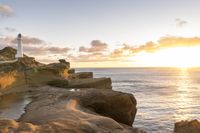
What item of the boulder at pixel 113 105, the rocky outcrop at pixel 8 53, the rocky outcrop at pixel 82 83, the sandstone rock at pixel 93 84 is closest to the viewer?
the boulder at pixel 113 105

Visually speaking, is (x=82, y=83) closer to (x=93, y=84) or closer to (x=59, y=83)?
(x=93, y=84)

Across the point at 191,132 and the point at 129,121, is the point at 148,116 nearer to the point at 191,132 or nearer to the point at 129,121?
the point at 129,121

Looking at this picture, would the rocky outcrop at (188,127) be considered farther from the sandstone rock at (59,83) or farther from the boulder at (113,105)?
the sandstone rock at (59,83)

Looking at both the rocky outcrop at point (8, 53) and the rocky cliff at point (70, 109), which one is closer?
the rocky cliff at point (70, 109)

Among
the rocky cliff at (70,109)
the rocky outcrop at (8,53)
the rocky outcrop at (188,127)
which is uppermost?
the rocky outcrop at (8,53)

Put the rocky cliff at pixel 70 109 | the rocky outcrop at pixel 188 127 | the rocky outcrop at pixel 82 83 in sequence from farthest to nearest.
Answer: the rocky outcrop at pixel 82 83 → the rocky outcrop at pixel 188 127 → the rocky cliff at pixel 70 109

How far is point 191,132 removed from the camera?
1588cm

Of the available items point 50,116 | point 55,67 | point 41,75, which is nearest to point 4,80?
point 41,75

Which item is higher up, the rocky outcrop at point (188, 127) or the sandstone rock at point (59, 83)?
the sandstone rock at point (59, 83)

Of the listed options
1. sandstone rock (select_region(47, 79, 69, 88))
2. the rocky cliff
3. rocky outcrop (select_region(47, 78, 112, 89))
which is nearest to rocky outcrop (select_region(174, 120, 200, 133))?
the rocky cliff

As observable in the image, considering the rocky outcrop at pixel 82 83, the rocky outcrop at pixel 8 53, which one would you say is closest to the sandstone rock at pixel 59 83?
the rocky outcrop at pixel 82 83

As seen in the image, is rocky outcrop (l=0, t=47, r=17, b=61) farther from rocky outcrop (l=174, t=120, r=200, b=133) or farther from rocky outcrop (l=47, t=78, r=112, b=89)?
rocky outcrop (l=174, t=120, r=200, b=133)

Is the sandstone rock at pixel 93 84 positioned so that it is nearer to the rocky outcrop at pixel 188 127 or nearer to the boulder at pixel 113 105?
the boulder at pixel 113 105

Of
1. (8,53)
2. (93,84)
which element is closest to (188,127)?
(93,84)
